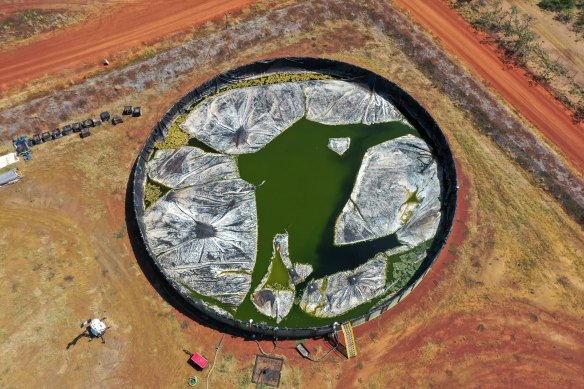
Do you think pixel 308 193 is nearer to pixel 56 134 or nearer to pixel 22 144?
pixel 56 134

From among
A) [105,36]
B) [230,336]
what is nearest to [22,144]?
[105,36]

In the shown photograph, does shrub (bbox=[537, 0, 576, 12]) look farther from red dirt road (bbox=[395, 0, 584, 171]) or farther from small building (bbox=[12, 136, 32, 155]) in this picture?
small building (bbox=[12, 136, 32, 155])

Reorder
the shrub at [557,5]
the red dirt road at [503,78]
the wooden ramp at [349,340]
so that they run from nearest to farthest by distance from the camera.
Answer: the wooden ramp at [349,340] → the red dirt road at [503,78] → the shrub at [557,5]

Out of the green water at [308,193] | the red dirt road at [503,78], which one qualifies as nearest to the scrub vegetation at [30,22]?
the green water at [308,193]

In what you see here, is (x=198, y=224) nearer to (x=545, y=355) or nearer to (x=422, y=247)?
(x=422, y=247)

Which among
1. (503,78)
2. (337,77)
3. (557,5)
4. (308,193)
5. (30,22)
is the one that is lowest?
(30,22)

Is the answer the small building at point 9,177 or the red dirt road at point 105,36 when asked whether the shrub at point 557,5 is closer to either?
the red dirt road at point 105,36
